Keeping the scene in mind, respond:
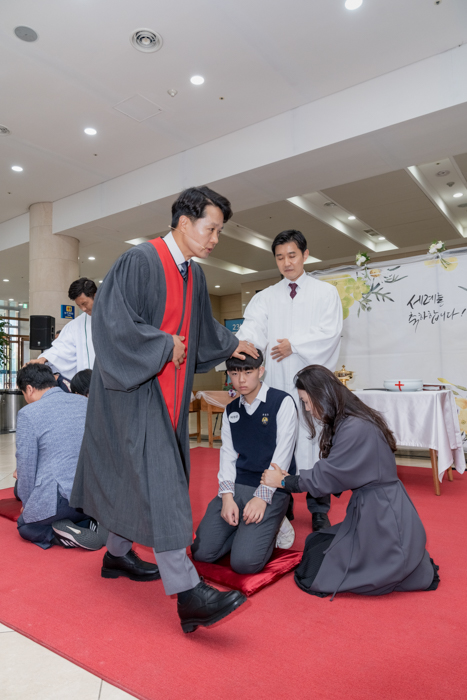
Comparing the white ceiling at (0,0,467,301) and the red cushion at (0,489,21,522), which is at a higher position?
the white ceiling at (0,0,467,301)

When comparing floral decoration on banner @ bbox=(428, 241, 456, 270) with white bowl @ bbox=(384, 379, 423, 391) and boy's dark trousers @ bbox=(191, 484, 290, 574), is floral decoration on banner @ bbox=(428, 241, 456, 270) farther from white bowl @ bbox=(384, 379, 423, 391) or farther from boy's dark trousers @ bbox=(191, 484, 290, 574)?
boy's dark trousers @ bbox=(191, 484, 290, 574)

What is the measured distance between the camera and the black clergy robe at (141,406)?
1454 mm

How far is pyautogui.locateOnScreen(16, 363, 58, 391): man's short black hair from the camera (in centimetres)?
260

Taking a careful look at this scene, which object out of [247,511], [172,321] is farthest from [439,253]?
[172,321]

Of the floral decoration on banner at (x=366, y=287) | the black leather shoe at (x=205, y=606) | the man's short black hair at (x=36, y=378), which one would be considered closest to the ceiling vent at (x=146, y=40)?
the floral decoration on banner at (x=366, y=287)

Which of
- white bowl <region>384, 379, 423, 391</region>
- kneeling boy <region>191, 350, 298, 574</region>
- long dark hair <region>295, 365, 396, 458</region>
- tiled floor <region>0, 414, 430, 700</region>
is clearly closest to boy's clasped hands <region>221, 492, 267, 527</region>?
kneeling boy <region>191, 350, 298, 574</region>

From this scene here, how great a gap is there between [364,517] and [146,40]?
13.1ft

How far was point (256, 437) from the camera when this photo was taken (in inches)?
87.0

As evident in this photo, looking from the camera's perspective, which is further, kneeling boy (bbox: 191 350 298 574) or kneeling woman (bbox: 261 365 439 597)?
kneeling boy (bbox: 191 350 298 574)

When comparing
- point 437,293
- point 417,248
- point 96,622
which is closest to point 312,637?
point 96,622

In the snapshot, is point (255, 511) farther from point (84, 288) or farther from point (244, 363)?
point (84, 288)

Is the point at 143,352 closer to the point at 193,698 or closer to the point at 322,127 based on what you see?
the point at 193,698

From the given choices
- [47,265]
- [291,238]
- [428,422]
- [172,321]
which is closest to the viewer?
[172,321]

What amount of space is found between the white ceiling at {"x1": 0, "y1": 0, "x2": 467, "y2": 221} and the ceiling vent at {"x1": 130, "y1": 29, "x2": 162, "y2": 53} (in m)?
0.05
